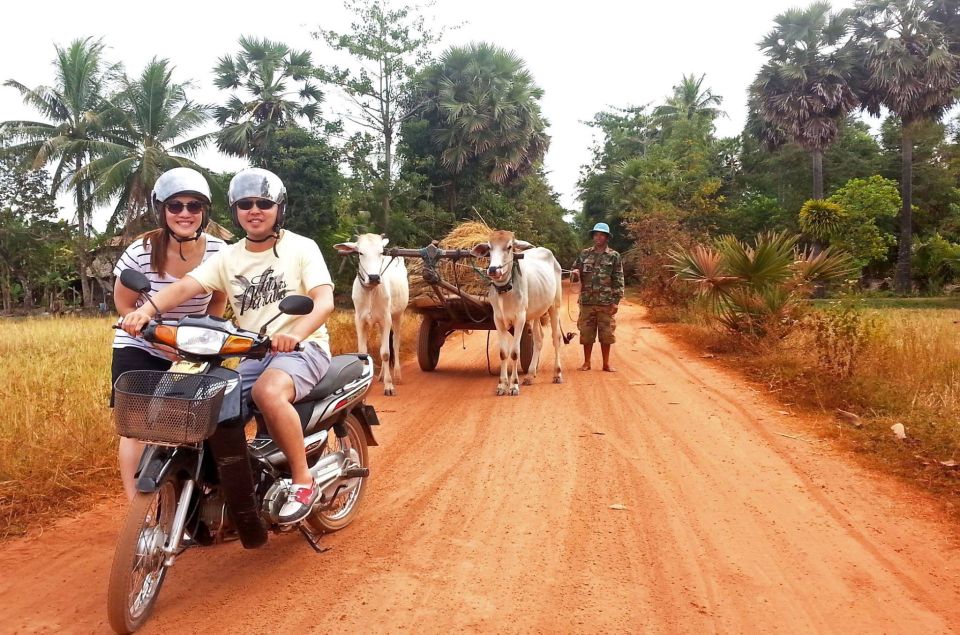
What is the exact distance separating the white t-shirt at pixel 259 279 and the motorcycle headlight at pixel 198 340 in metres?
0.58

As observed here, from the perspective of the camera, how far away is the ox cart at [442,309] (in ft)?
30.2

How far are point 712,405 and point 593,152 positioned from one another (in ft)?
143

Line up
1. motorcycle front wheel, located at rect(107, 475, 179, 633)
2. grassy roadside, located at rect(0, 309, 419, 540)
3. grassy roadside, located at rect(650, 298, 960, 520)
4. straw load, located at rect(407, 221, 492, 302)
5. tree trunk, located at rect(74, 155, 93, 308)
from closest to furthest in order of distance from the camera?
motorcycle front wheel, located at rect(107, 475, 179, 633) → grassy roadside, located at rect(0, 309, 419, 540) → grassy roadside, located at rect(650, 298, 960, 520) → straw load, located at rect(407, 221, 492, 302) → tree trunk, located at rect(74, 155, 93, 308)

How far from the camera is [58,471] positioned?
5.17m

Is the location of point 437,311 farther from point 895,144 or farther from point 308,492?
point 895,144

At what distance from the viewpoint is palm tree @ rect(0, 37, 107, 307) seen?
92.0 feet

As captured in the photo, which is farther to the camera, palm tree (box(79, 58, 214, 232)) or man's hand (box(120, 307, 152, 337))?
palm tree (box(79, 58, 214, 232))

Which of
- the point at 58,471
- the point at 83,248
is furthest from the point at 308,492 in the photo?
the point at 83,248

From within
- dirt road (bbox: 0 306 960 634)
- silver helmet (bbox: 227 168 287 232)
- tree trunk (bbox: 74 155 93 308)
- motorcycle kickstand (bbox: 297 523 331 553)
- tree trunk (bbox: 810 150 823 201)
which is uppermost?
tree trunk (bbox: 810 150 823 201)

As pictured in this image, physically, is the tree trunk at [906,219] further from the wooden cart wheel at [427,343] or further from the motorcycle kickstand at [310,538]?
the motorcycle kickstand at [310,538]

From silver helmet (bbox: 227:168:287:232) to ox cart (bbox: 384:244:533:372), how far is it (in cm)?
508

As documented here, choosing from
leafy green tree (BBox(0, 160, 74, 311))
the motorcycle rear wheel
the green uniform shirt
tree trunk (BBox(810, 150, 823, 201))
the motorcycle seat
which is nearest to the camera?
the motorcycle seat

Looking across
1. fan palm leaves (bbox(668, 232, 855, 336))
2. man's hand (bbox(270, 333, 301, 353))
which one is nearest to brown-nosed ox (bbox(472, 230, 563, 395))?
fan palm leaves (bbox(668, 232, 855, 336))

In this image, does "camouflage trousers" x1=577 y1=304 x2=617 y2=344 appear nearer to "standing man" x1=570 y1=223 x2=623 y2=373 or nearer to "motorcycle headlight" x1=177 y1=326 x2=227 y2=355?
"standing man" x1=570 y1=223 x2=623 y2=373
